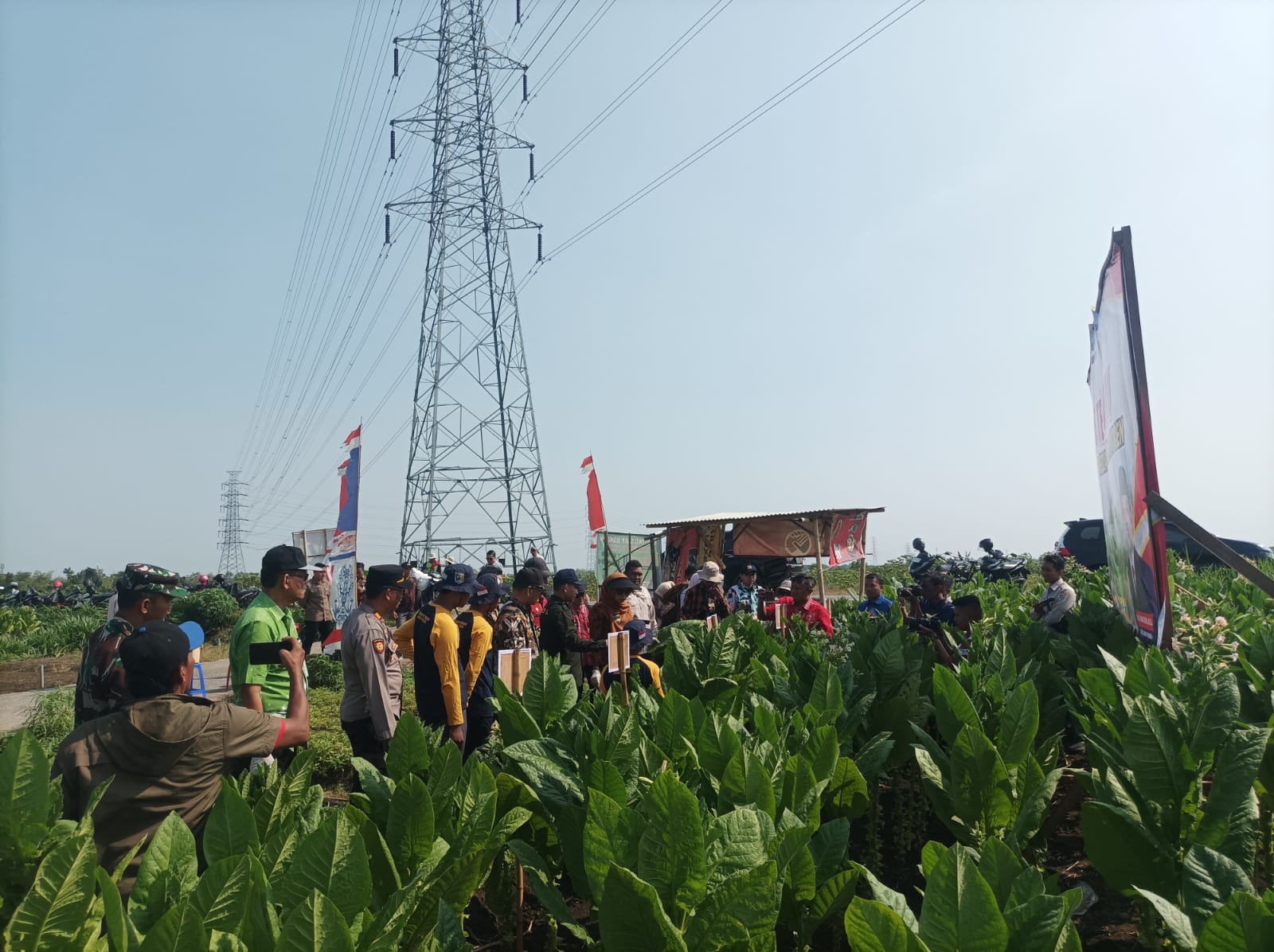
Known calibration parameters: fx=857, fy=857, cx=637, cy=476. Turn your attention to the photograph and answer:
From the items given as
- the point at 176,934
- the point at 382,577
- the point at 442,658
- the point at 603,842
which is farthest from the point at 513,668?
the point at 176,934

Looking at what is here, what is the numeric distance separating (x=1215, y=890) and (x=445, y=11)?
27.6 meters

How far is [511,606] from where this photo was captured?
22.1ft

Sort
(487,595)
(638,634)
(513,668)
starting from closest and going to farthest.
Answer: (513,668) < (487,595) < (638,634)

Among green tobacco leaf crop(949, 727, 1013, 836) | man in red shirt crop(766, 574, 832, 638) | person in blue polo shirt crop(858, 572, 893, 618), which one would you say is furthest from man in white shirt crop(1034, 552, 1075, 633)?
green tobacco leaf crop(949, 727, 1013, 836)

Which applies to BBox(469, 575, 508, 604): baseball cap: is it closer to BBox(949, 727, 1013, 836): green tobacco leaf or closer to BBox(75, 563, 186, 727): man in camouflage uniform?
BBox(75, 563, 186, 727): man in camouflage uniform

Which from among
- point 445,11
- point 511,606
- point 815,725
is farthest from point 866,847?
point 445,11

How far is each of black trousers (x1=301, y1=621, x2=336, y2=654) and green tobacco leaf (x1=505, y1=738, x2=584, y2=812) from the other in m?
8.11

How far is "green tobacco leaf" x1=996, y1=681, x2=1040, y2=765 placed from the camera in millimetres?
3055

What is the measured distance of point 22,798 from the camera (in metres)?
2.28

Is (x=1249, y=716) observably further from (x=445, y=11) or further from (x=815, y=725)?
(x=445, y=11)

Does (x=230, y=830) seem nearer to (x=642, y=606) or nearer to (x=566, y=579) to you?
(x=566, y=579)

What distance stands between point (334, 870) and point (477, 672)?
3.53 metres

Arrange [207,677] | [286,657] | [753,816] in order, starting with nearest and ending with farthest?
[753,816]
[286,657]
[207,677]

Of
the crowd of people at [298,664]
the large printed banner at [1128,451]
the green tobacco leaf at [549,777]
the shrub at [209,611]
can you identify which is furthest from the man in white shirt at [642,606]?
the shrub at [209,611]
